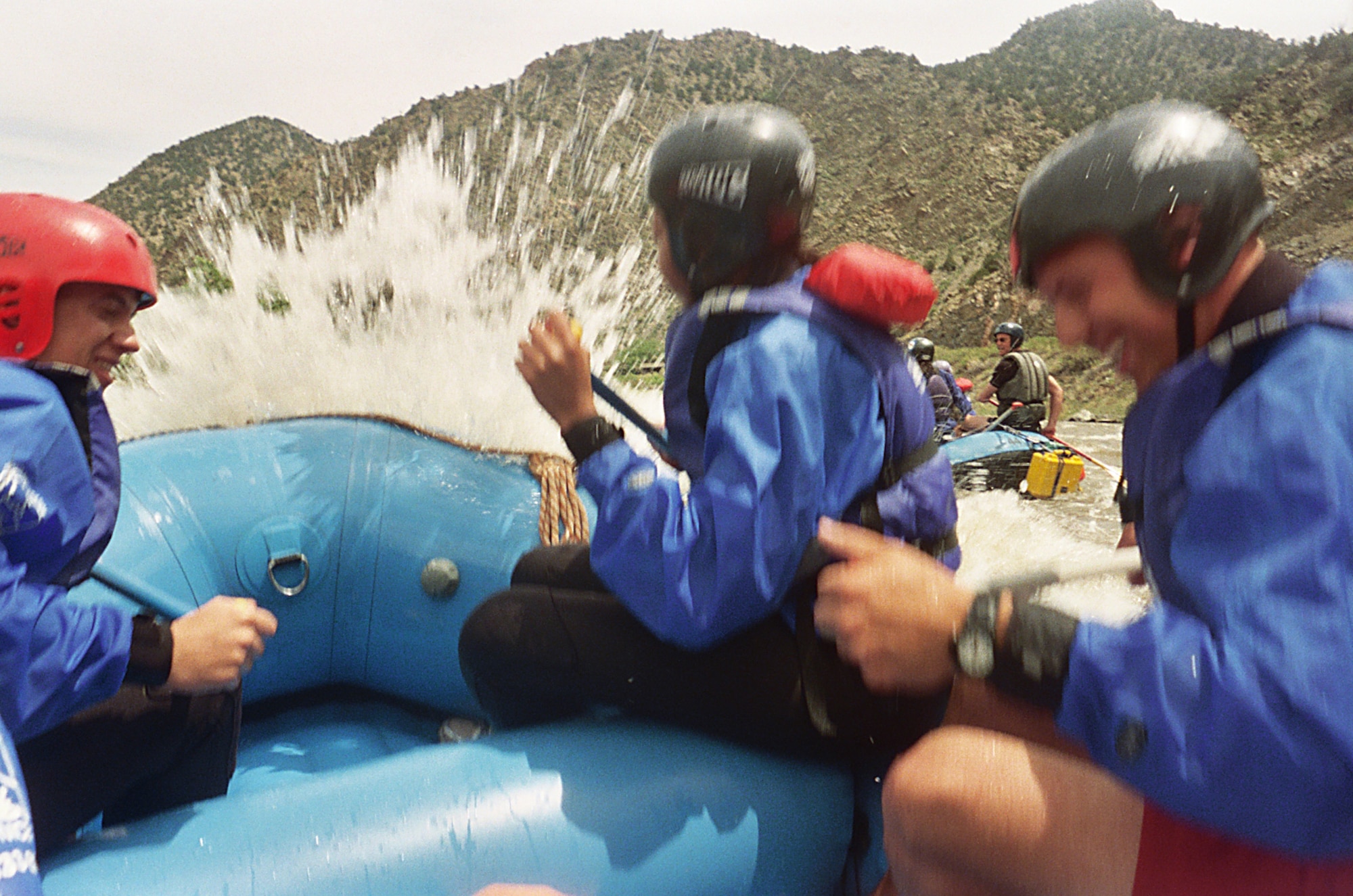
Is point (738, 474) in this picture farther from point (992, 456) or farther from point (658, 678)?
point (992, 456)

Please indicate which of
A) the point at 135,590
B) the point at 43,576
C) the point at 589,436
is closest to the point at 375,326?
the point at 135,590

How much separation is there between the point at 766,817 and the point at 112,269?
1521mm

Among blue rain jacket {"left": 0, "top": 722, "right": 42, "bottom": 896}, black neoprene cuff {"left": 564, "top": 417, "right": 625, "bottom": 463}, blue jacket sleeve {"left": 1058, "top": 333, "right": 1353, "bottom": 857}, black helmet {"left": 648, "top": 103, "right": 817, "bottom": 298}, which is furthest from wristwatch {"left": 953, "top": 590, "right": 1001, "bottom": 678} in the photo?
blue rain jacket {"left": 0, "top": 722, "right": 42, "bottom": 896}

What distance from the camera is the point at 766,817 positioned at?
4.24 feet

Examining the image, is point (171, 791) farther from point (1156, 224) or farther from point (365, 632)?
point (1156, 224)

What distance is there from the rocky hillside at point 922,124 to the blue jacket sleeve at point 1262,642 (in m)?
17.0

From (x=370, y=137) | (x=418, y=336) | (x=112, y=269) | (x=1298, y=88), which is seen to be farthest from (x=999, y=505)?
(x=370, y=137)

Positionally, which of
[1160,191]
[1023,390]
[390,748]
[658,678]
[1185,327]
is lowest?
[390,748]

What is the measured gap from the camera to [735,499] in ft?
3.73

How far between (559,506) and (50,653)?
113cm

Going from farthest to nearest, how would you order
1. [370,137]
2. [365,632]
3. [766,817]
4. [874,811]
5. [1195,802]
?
[370,137] < [365,632] < [874,811] < [766,817] < [1195,802]

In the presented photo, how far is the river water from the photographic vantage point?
2.50 m

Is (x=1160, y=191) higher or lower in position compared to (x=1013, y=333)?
higher

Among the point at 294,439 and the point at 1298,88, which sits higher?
the point at 1298,88
